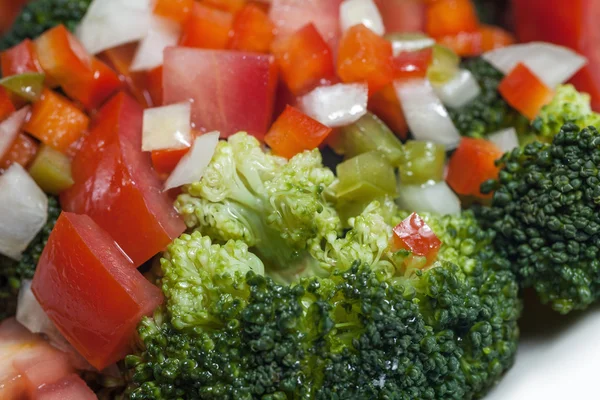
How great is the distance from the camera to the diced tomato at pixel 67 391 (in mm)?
1534

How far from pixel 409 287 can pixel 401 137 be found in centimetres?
63

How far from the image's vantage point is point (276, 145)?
1.70 meters

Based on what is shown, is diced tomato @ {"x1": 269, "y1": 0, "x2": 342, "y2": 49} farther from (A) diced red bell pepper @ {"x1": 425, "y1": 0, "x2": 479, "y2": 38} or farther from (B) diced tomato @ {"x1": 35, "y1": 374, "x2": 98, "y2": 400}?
(B) diced tomato @ {"x1": 35, "y1": 374, "x2": 98, "y2": 400}

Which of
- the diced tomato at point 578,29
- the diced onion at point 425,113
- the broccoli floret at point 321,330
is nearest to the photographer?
the broccoli floret at point 321,330

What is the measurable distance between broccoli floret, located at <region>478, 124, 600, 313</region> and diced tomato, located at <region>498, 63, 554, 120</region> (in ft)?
0.78

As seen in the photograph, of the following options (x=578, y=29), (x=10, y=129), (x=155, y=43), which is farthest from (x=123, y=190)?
(x=578, y=29)

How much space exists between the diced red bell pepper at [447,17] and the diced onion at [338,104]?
0.57 m

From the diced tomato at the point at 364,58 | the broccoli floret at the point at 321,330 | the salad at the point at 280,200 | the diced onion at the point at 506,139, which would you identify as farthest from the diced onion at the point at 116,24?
the diced onion at the point at 506,139

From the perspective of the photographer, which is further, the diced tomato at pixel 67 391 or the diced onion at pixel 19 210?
the diced onion at pixel 19 210

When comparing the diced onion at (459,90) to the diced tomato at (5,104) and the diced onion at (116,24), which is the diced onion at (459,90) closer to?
the diced onion at (116,24)

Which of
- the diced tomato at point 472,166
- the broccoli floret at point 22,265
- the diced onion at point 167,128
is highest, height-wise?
the diced onion at point 167,128

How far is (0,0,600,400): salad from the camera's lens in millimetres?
1424

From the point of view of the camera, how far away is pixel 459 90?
1961 mm

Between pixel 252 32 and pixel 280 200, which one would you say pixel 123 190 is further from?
pixel 252 32
